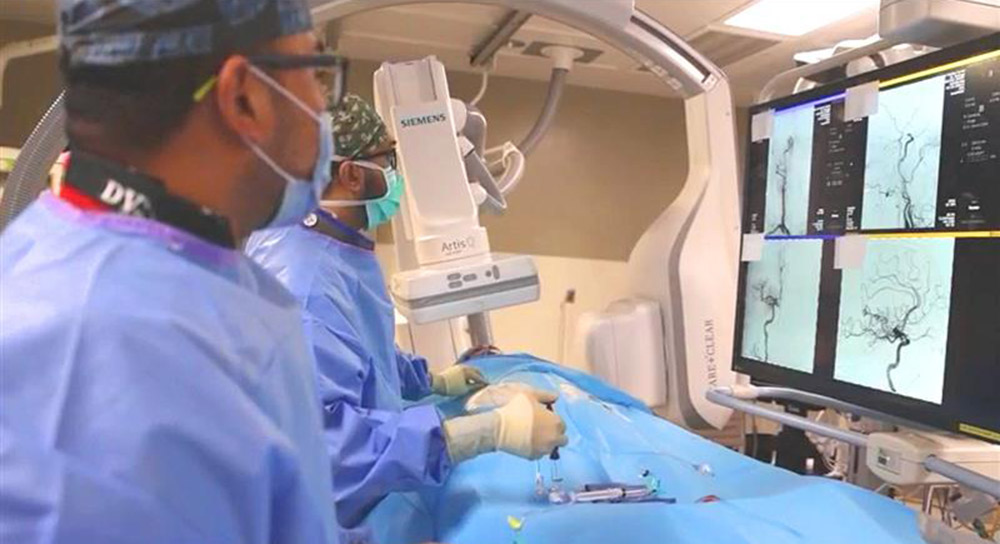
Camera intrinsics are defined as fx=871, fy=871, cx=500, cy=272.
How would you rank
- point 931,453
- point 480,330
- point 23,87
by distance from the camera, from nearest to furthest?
point 931,453 < point 480,330 < point 23,87

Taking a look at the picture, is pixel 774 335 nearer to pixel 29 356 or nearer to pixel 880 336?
pixel 880 336

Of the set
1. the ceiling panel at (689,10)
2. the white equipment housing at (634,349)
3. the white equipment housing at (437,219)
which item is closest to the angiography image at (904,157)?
the white equipment housing at (437,219)

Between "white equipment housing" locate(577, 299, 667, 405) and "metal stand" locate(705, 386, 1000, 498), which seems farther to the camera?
"white equipment housing" locate(577, 299, 667, 405)

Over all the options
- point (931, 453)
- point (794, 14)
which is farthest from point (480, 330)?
point (794, 14)

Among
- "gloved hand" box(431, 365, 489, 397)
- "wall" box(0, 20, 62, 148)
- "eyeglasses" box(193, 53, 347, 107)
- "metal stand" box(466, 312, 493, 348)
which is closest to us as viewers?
"eyeglasses" box(193, 53, 347, 107)

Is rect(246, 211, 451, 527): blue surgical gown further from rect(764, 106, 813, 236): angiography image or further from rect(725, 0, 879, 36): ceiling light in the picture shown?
rect(725, 0, 879, 36): ceiling light

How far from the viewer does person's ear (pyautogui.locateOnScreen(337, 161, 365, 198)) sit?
1.90 meters

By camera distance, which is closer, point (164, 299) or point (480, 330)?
point (164, 299)

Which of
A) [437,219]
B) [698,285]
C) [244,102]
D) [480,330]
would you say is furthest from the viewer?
[480,330]

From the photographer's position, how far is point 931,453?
1.43 metres

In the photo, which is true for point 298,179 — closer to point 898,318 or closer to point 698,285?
point 898,318

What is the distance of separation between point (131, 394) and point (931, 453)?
4.14 ft

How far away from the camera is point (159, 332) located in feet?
2.31

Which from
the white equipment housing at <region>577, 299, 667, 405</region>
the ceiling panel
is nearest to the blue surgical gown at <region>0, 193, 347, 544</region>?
the white equipment housing at <region>577, 299, 667, 405</region>
